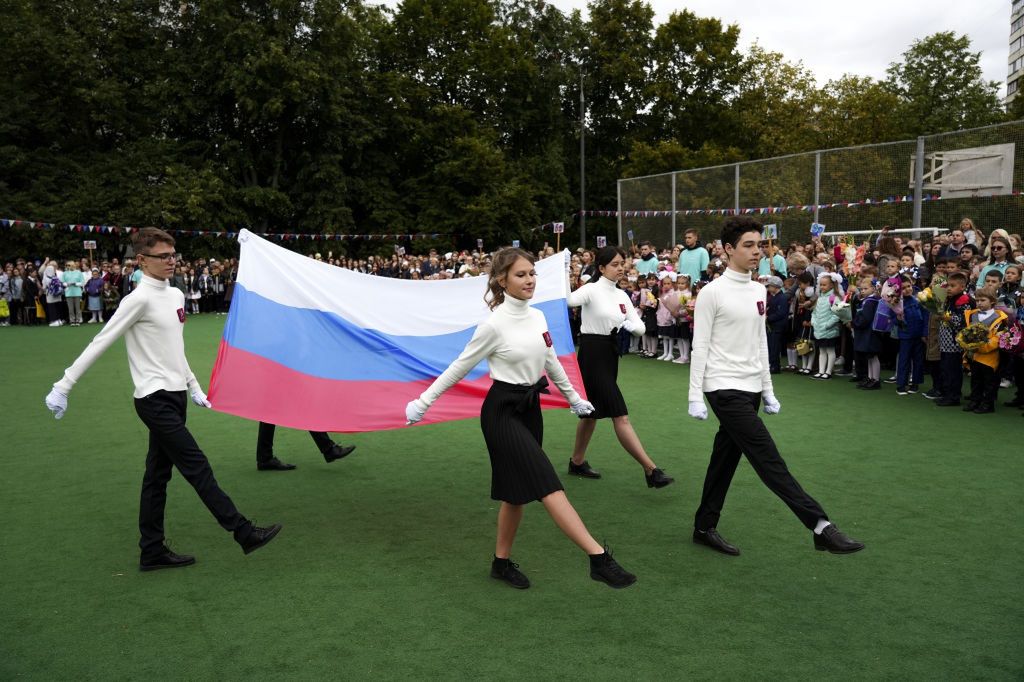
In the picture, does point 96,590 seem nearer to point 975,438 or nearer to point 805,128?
point 975,438

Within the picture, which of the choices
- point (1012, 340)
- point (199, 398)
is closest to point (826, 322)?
point (1012, 340)

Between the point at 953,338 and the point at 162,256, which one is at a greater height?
the point at 162,256

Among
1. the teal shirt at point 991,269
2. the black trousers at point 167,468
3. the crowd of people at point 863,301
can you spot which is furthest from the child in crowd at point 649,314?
the black trousers at point 167,468

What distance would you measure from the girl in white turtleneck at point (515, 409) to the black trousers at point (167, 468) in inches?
48.7

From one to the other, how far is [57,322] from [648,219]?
16.5 m

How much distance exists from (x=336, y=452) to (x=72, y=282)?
62.4 ft

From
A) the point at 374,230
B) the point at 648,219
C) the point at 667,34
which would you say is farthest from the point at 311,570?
the point at 667,34

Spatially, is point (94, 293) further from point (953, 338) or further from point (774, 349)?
point (953, 338)

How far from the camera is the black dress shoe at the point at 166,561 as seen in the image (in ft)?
15.7

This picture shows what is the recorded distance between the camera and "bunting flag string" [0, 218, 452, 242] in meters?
28.6

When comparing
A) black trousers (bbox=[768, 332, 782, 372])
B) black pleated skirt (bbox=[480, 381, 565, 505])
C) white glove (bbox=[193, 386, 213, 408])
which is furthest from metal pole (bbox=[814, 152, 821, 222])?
white glove (bbox=[193, 386, 213, 408])

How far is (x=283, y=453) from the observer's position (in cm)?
763

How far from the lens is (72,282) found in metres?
22.8

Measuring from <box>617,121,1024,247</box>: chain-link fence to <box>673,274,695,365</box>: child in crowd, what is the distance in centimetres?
366
